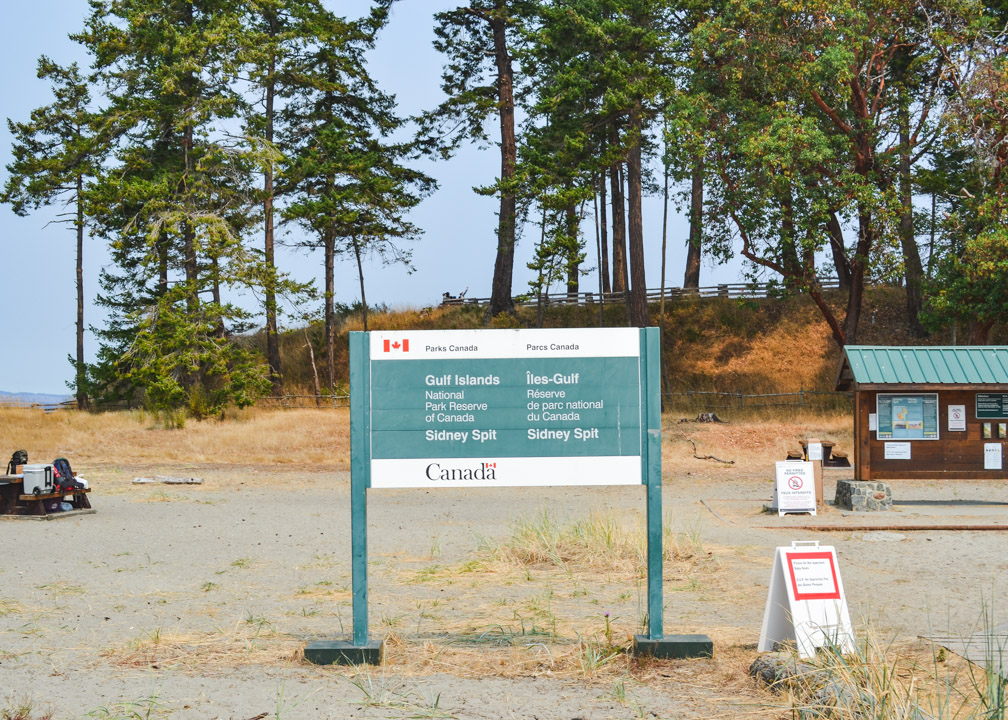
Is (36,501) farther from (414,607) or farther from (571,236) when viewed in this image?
(571,236)

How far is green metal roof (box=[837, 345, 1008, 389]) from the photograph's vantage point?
15312 millimetres

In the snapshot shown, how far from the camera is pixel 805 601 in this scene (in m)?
6.33

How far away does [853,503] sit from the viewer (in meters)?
15.2

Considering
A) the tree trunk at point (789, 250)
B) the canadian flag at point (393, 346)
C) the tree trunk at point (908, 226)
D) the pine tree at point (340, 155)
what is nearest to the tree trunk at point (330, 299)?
the pine tree at point (340, 155)

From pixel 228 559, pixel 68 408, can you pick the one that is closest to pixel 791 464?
pixel 228 559

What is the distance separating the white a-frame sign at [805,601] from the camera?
6.21m

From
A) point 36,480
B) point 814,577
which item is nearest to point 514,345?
point 814,577

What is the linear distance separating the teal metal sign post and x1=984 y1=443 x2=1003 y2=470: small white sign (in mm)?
10795

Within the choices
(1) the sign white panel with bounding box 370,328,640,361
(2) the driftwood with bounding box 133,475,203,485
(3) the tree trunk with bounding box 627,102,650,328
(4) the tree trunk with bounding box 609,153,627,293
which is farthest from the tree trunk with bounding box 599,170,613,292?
(1) the sign white panel with bounding box 370,328,640,361

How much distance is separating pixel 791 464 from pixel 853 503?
4.76 feet

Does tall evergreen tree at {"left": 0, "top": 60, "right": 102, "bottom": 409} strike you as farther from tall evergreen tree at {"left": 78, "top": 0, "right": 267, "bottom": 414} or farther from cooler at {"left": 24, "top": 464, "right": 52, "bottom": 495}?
cooler at {"left": 24, "top": 464, "right": 52, "bottom": 495}

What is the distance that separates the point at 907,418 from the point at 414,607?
1028cm

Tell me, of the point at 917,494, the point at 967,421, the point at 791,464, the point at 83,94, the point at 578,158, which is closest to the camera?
the point at 791,464

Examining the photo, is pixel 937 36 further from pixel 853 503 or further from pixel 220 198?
pixel 220 198
